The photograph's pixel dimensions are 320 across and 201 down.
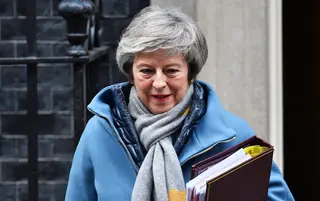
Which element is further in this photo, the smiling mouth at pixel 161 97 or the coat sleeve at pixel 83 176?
the coat sleeve at pixel 83 176

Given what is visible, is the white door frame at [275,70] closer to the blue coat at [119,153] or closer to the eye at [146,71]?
the blue coat at [119,153]

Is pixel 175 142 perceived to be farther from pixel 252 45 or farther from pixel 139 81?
pixel 252 45

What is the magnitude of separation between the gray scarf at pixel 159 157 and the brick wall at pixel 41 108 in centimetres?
231

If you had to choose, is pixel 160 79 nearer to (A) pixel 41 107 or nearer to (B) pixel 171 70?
(B) pixel 171 70

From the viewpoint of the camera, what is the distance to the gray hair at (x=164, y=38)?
10.2ft

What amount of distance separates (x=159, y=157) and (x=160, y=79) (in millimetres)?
253

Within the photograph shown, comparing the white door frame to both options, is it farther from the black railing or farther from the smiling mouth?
the smiling mouth

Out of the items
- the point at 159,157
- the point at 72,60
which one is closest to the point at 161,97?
the point at 159,157

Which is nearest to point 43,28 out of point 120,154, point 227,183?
point 120,154

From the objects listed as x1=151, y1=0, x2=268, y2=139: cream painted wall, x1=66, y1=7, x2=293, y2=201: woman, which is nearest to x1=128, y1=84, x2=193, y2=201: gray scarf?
x1=66, y1=7, x2=293, y2=201: woman

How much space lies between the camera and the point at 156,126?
317cm
